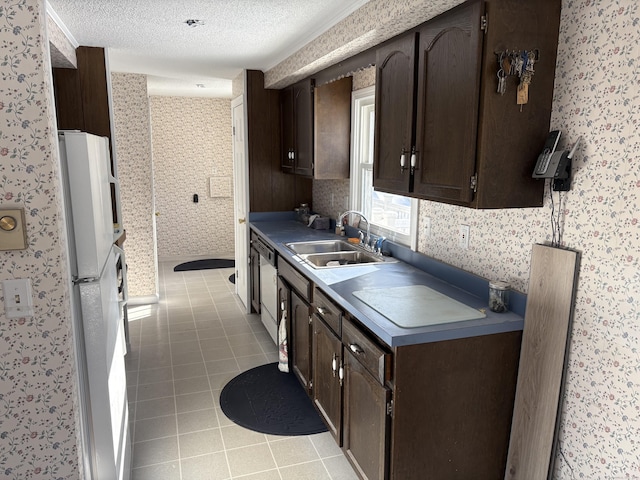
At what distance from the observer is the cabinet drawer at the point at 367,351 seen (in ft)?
5.96

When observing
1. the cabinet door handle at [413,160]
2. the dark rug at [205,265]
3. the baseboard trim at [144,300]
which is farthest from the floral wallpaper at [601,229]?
the dark rug at [205,265]

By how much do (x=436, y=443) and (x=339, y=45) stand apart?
2.11 m

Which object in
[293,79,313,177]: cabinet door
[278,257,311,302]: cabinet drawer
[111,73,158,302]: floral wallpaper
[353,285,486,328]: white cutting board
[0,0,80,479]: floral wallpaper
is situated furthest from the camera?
[111,73,158,302]: floral wallpaper

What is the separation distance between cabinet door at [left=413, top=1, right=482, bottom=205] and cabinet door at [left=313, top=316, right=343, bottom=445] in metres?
0.87

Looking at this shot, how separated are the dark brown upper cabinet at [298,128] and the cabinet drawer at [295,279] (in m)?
0.88

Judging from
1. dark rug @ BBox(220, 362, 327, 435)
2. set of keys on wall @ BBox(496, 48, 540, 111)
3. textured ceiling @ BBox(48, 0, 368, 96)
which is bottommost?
dark rug @ BBox(220, 362, 327, 435)

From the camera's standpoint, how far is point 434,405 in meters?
1.85

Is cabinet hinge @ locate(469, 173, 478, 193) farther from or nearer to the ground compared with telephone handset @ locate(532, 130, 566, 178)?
nearer to the ground

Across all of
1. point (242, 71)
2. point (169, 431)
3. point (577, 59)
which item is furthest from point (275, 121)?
Result: point (577, 59)

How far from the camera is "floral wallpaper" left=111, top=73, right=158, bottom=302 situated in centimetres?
472

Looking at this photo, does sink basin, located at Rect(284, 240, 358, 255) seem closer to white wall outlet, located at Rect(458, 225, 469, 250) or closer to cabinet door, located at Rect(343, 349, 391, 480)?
white wall outlet, located at Rect(458, 225, 469, 250)

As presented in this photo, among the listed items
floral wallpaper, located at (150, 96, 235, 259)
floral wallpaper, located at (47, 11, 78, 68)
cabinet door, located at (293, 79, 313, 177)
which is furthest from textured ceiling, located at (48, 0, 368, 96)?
floral wallpaper, located at (150, 96, 235, 259)

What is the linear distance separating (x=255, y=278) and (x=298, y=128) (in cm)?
139

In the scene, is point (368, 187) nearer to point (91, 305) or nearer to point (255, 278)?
point (255, 278)
